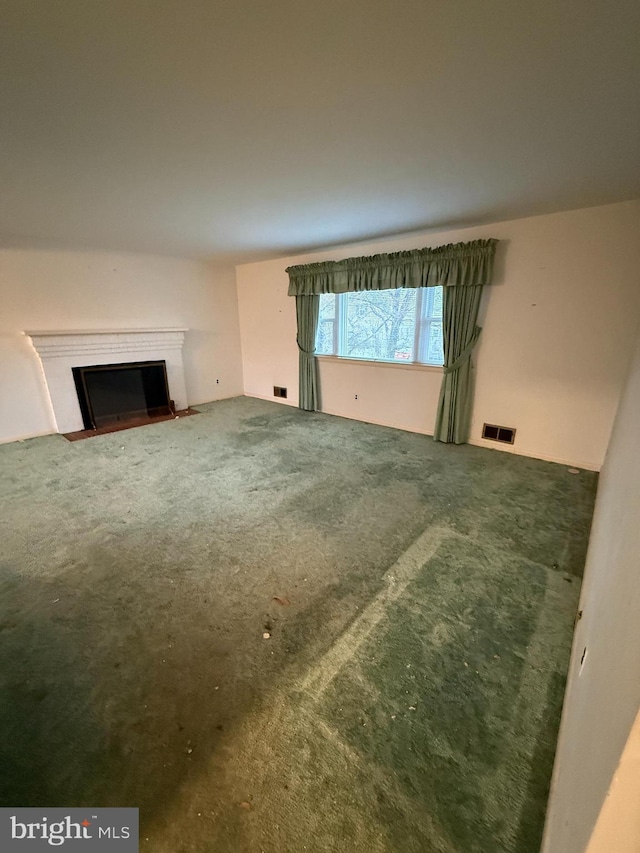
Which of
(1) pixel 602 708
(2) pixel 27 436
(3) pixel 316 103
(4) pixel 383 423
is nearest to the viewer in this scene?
(1) pixel 602 708

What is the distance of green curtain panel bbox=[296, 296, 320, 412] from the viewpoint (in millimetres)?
4782

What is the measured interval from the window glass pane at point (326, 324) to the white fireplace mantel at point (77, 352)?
2.05 metres

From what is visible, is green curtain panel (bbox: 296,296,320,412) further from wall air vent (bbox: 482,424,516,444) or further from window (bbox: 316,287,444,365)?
wall air vent (bbox: 482,424,516,444)

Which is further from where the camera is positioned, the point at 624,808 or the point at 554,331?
the point at 554,331

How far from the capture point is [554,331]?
3.17 m

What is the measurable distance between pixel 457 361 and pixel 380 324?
3.73 feet

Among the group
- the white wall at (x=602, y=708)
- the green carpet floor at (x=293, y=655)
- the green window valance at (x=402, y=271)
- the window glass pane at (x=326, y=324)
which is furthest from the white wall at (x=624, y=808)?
the window glass pane at (x=326, y=324)

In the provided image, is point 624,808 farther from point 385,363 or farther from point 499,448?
point 385,363

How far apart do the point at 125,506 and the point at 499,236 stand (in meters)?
4.03

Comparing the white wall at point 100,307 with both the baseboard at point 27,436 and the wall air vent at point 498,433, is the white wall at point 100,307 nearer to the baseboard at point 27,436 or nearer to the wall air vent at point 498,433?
the baseboard at point 27,436

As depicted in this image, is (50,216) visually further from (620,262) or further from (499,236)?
(620,262)

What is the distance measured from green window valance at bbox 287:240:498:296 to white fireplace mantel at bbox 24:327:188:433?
6.72 feet

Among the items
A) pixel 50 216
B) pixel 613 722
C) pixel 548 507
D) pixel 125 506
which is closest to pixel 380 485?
pixel 548 507

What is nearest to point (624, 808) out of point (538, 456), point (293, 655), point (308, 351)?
point (293, 655)
